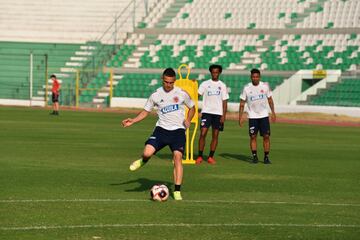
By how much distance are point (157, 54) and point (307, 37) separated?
9.76 meters

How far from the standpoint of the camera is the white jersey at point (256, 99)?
2289cm

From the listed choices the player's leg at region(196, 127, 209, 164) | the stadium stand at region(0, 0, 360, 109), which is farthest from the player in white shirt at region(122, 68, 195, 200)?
the stadium stand at region(0, 0, 360, 109)

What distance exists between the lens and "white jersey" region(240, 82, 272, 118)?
75.1 feet

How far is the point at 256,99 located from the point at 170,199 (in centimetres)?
818

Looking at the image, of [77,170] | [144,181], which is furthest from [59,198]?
[77,170]

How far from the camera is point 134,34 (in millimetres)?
65688

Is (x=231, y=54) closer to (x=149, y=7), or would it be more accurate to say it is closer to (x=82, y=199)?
(x=149, y=7)

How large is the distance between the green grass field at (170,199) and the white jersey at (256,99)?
→ 1163mm

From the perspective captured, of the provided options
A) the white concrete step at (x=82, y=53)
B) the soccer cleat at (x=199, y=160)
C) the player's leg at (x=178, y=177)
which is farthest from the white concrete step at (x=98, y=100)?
the player's leg at (x=178, y=177)

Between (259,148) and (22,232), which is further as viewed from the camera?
(259,148)

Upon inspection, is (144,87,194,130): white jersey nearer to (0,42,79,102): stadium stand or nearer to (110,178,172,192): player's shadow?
(110,178,172,192): player's shadow

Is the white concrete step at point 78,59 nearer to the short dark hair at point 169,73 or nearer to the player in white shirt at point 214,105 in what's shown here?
the player in white shirt at point 214,105

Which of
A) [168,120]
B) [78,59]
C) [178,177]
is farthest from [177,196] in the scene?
[78,59]

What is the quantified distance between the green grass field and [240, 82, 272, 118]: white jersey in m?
1.16
